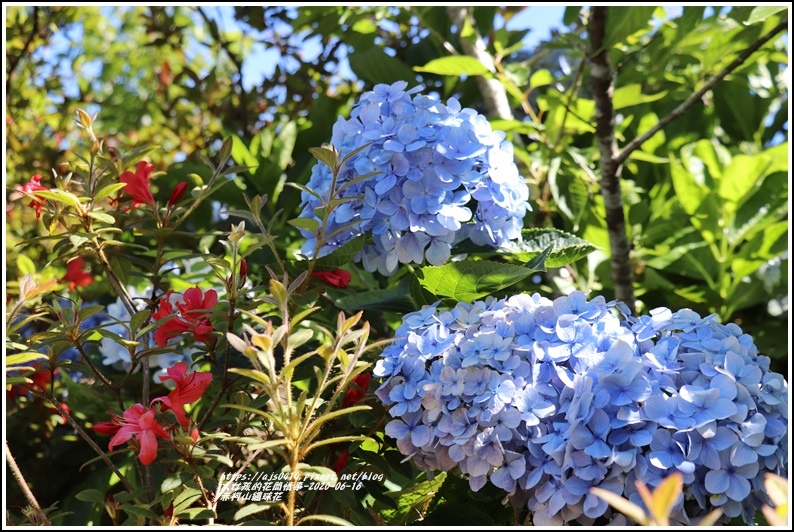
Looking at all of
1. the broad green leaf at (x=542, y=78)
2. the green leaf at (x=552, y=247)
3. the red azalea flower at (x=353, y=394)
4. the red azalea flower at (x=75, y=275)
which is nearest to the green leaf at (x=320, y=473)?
the red azalea flower at (x=353, y=394)

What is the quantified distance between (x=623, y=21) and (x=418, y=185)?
2.05 ft

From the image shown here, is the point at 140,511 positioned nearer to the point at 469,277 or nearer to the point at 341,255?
the point at 341,255

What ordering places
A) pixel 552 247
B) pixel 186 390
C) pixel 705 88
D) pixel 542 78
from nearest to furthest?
pixel 186 390
pixel 552 247
pixel 705 88
pixel 542 78

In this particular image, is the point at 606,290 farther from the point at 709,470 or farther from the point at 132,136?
the point at 132,136

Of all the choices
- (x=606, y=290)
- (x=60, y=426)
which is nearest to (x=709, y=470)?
(x=606, y=290)

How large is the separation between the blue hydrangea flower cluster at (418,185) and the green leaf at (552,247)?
46 mm

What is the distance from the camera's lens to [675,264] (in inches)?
76.6

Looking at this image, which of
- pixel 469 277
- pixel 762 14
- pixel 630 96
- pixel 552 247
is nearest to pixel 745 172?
pixel 630 96

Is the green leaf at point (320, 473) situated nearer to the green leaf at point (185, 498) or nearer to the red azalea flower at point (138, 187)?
the green leaf at point (185, 498)

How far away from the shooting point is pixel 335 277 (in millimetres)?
1329

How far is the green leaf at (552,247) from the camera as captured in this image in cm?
135

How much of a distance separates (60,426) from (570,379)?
1.33 meters

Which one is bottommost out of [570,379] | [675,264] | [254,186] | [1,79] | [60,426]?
[675,264]

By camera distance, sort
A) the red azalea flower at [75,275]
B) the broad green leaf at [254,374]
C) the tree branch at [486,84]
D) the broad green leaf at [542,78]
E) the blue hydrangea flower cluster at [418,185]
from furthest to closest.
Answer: the tree branch at [486,84] < the broad green leaf at [542,78] < the red azalea flower at [75,275] < the blue hydrangea flower cluster at [418,185] < the broad green leaf at [254,374]
